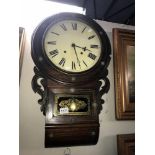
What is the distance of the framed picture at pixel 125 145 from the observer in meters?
1.11

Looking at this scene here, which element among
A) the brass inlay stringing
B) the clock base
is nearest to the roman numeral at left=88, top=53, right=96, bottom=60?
the brass inlay stringing

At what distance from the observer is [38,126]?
1.04m

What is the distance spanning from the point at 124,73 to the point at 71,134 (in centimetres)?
49

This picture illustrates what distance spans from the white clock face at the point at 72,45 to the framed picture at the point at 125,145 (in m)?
0.45

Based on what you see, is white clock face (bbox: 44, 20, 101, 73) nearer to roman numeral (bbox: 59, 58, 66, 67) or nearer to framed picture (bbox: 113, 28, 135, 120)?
roman numeral (bbox: 59, 58, 66, 67)

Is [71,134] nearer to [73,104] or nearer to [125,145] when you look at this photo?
[73,104]

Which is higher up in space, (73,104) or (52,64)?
(52,64)

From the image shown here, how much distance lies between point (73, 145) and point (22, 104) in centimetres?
36

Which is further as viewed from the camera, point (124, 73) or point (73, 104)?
point (124, 73)

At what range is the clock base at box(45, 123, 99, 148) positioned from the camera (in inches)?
40.7

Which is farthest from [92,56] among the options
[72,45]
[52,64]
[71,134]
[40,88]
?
[71,134]

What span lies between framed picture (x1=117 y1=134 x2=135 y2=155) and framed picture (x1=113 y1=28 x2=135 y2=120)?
112mm
